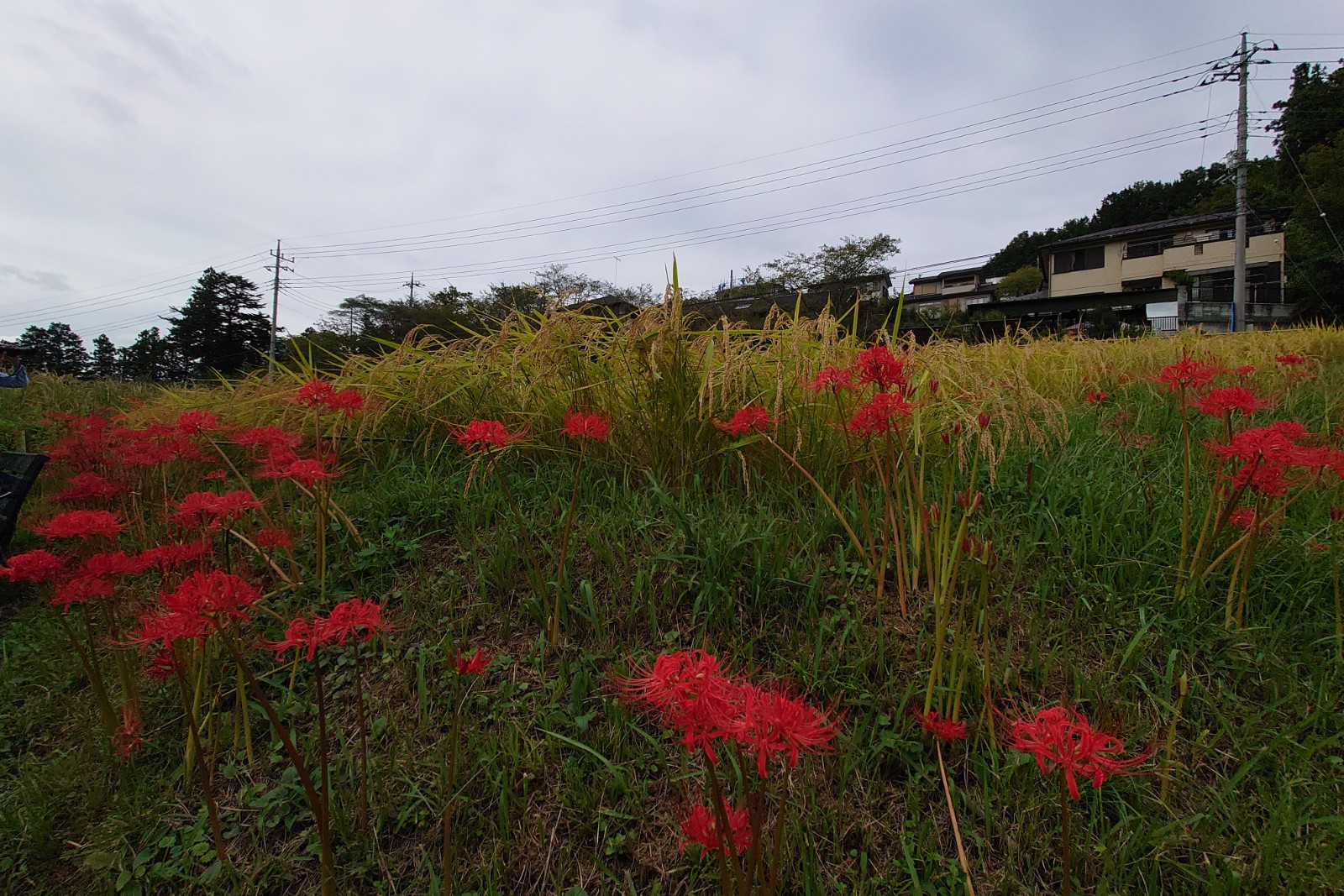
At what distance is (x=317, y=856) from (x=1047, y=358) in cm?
433

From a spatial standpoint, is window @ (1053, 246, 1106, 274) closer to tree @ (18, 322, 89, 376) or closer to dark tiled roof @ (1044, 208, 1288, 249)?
dark tiled roof @ (1044, 208, 1288, 249)

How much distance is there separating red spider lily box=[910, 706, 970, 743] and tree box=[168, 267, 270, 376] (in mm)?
41381

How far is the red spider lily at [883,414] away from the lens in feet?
3.79

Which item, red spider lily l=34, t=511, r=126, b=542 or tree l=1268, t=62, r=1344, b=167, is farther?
tree l=1268, t=62, r=1344, b=167

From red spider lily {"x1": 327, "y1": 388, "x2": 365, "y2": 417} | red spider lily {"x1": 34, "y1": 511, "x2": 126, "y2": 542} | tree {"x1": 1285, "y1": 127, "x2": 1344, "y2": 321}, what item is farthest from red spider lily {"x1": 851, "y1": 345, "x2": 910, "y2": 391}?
tree {"x1": 1285, "y1": 127, "x2": 1344, "y2": 321}

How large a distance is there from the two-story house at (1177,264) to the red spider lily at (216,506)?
28.2 m

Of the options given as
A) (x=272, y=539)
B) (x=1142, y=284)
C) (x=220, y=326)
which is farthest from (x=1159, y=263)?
(x=220, y=326)

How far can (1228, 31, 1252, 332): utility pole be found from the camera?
45.5 ft

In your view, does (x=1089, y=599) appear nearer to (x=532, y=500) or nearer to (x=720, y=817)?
(x=720, y=817)

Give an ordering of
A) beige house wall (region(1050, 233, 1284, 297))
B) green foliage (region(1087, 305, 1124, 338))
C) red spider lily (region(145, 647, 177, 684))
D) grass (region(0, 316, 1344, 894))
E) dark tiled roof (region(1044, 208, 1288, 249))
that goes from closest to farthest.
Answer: grass (region(0, 316, 1344, 894)) < red spider lily (region(145, 647, 177, 684)) < green foliage (region(1087, 305, 1124, 338)) < beige house wall (region(1050, 233, 1284, 297)) < dark tiled roof (region(1044, 208, 1288, 249))

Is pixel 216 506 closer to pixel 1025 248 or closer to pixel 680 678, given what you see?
pixel 680 678

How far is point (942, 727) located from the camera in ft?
3.19

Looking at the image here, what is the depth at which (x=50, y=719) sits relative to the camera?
1.38 meters

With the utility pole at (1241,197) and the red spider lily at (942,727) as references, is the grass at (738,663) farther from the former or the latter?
the utility pole at (1241,197)
